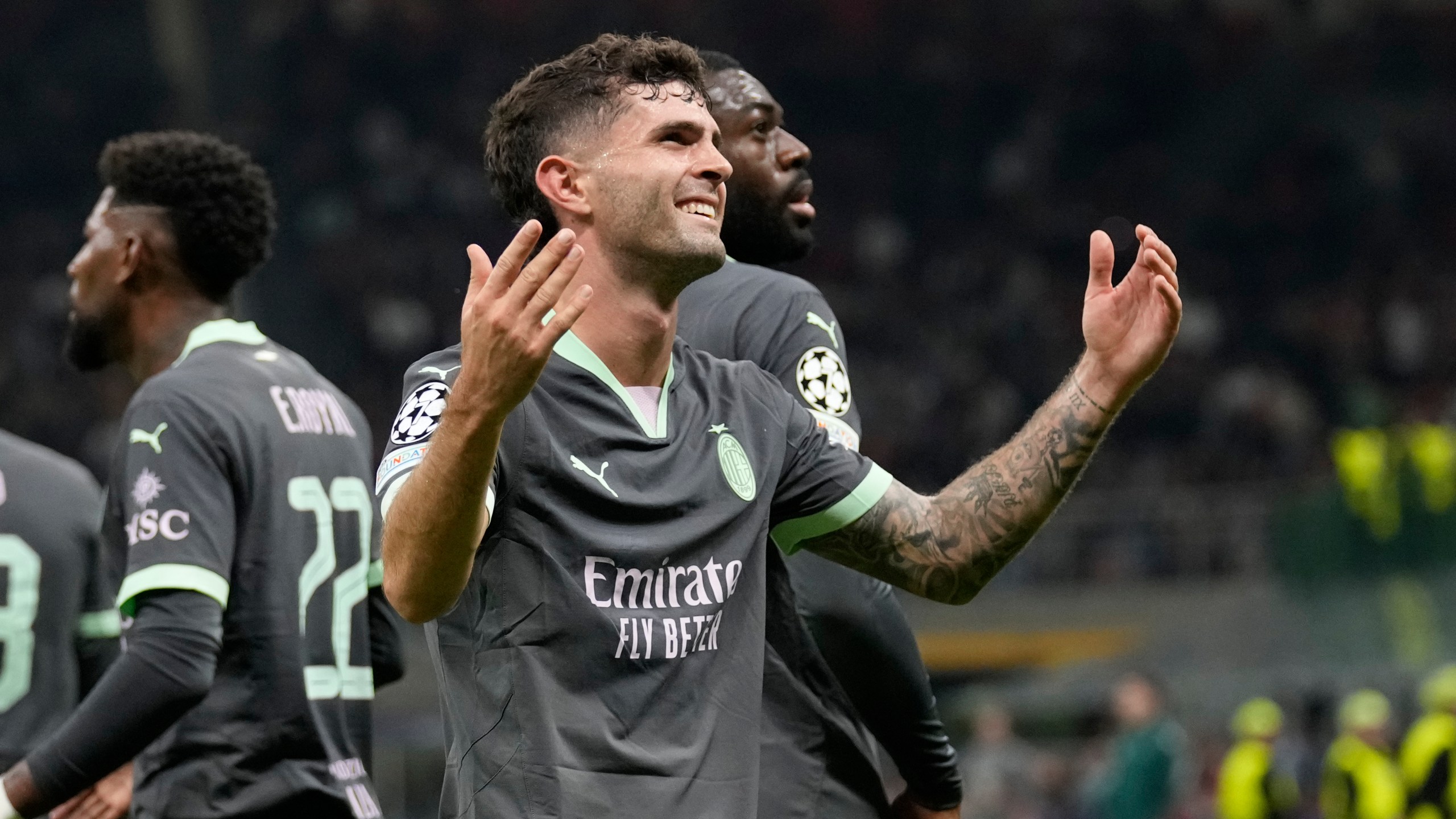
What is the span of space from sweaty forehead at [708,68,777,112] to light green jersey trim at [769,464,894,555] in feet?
4.16

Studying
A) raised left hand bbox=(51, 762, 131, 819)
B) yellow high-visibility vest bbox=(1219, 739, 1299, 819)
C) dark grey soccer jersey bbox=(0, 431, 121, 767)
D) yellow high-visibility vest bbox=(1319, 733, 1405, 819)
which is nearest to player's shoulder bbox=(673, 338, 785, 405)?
raised left hand bbox=(51, 762, 131, 819)

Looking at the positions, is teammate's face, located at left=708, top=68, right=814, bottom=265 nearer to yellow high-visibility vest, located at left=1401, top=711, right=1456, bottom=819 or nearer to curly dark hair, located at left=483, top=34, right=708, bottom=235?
curly dark hair, located at left=483, top=34, right=708, bottom=235

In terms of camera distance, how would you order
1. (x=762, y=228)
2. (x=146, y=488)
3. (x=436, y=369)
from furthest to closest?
(x=762, y=228) → (x=146, y=488) → (x=436, y=369)

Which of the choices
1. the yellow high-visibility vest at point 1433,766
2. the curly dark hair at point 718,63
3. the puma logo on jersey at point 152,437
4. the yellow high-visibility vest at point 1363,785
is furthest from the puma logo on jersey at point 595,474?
the yellow high-visibility vest at point 1363,785

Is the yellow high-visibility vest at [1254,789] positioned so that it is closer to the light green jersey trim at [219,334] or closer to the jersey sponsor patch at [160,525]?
the light green jersey trim at [219,334]

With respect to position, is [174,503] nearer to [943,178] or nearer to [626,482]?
[626,482]

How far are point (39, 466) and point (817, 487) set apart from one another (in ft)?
8.02

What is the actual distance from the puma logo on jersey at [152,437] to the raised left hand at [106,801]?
2.42 feet

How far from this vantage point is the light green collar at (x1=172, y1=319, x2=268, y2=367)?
4.29 meters

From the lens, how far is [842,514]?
11.0 feet

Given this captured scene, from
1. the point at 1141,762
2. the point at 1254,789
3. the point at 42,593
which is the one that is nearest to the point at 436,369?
the point at 42,593

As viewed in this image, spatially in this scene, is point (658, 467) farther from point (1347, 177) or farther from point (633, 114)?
point (1347, 177)

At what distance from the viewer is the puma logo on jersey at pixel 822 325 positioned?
13.2 feet

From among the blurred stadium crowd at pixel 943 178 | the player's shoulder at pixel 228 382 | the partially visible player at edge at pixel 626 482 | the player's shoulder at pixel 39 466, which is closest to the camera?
the partially visible player at edge at pixel 626 482
